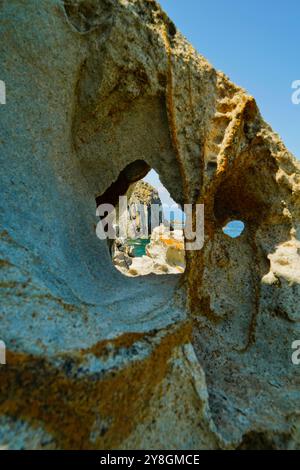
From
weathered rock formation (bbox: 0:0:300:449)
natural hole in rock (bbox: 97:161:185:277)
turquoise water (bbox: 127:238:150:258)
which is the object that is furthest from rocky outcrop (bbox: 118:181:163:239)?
weathered rock formation (bbox: 0:0:300:449)

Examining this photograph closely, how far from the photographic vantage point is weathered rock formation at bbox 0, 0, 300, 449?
1.60 meters

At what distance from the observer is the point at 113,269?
9.89ft

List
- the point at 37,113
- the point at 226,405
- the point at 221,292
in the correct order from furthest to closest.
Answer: the point at 221,292 < the point at 37,113 < the point at 226,405

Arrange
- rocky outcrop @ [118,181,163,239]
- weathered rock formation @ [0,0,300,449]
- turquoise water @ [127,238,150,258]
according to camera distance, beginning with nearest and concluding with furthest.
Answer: weathered rock formation @ [0,0,300,449], turquoise water @ [127,238,150,258], rocky outcrop @ [118,181,163,239]

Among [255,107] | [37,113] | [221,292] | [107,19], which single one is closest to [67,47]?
[107,19]

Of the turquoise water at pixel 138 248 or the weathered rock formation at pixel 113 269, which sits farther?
the turquoise water at pixel 138 248

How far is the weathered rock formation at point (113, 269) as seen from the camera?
1.60m

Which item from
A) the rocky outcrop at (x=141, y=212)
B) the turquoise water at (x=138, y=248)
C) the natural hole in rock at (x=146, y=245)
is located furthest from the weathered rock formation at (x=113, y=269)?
the rocky outcrop at (x=141, y=212)

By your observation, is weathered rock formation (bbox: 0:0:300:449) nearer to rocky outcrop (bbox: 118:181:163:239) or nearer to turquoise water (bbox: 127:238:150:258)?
turquoise water (bbox: 127:238:150:258)

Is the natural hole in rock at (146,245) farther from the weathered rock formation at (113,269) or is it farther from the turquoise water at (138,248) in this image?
the turquoise water at (138,248)

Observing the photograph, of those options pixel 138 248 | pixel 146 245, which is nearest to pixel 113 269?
pixel 146 245
